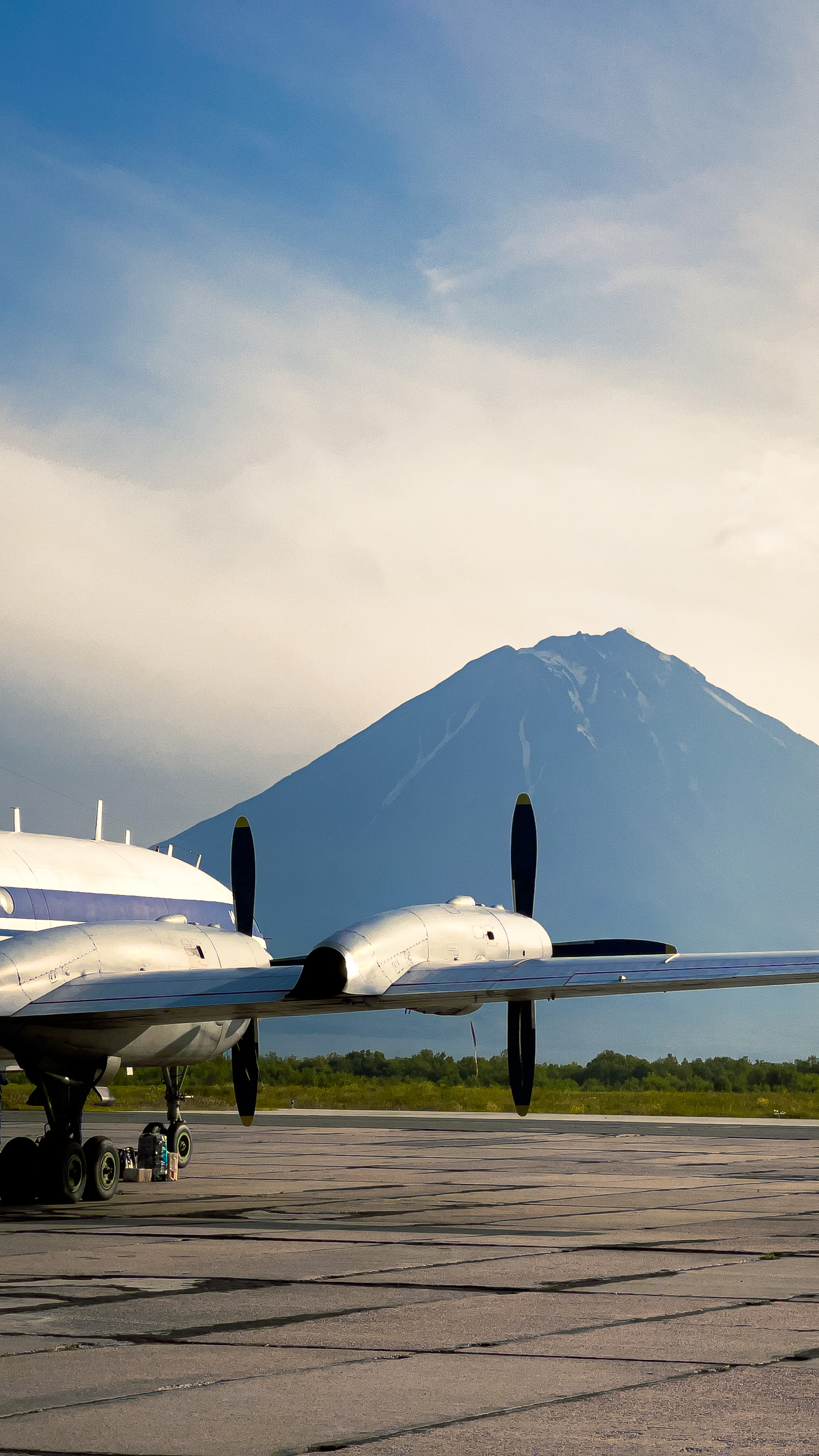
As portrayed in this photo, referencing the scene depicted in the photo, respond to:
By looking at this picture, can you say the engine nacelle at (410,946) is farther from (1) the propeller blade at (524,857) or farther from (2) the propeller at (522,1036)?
(1) the propeller blade at (524,857)

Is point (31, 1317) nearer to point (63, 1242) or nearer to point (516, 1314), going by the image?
point (516, 1314)

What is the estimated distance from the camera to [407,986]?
20.1 metres

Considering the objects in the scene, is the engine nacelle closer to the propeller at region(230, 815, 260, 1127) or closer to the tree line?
the propeller at region(230, 815, 260, 1127)

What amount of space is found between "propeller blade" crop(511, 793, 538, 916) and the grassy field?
27.4m

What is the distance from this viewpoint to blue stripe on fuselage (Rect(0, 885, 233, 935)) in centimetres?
2248

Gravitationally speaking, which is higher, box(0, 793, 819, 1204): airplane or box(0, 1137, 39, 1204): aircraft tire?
box(0, 793, 819, 1204): airplane

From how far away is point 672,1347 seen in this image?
10.9m

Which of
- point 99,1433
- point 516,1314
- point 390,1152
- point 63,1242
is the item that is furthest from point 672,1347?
point 390,1152

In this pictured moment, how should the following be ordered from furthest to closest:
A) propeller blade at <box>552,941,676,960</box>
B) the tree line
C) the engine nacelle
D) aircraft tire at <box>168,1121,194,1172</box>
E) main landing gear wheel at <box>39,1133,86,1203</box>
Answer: the tree line → aircraft tire at <box>168,1121,194,1172</box> → propeller blade at <box>552,941,676,960</box> → main landing gear wheel at <box>39,1133,86,1203</box> → the engine nacelle

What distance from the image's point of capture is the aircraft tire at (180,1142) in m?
26.4

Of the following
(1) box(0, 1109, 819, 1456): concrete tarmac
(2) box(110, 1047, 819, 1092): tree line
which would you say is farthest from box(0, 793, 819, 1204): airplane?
(2) box(110, 1047, 819, 1092): tree line

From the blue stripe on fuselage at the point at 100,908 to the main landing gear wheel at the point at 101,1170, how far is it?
3.13 metres

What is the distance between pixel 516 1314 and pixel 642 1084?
74780 millimetres

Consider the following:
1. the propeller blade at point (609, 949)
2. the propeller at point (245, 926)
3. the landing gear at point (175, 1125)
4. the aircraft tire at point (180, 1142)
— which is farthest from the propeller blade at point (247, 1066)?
the propeller blade at point (609, 949)
